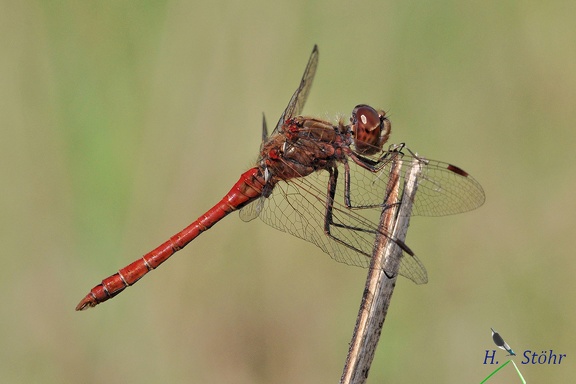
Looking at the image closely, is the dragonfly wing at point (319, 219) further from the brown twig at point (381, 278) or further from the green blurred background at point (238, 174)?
the green blurred background at point (238, 174)

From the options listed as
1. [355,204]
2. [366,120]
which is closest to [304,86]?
[366,120]

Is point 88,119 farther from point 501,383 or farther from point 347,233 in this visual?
point 501,383

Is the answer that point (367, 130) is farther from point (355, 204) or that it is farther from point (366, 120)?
point (355, 204)

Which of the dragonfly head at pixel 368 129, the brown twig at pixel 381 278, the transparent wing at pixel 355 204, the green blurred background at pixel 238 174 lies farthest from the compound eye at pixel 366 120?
the green blurred background at pixel 238 174

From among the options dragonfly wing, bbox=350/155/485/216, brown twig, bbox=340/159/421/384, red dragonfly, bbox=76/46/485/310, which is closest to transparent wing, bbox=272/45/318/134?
red dragonfly, bbox=76/46/485/310

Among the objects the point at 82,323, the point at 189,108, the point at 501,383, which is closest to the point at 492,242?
the point at 501,383

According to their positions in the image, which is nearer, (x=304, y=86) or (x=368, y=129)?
(x=368, y=129)
